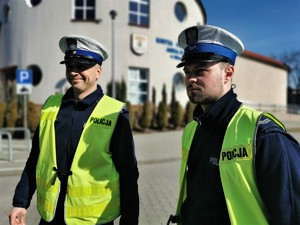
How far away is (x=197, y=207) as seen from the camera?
173 centimetres

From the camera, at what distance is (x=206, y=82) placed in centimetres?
175

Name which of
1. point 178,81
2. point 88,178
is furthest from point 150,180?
point 178,81

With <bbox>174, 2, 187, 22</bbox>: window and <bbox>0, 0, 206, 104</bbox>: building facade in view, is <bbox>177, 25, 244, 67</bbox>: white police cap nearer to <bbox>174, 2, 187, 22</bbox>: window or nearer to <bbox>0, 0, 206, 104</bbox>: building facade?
<bbox>0, 0, 206, 104</bbox>: building facade

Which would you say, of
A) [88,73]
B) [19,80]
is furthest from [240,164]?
[19,80]

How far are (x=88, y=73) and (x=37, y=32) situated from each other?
1982 cm

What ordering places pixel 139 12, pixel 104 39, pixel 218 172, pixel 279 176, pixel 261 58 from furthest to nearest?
pixel 261 58 < pixel 139 12 < pixel 104 39 < pixel 218 172 < pixel 279 176

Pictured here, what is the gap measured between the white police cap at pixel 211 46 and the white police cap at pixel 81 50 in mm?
808

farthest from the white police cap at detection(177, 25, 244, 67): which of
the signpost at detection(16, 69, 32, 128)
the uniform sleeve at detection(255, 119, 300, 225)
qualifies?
the signpost at detection(16, 69, 32, 128)

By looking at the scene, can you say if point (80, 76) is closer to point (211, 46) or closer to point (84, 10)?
point (211, 46)

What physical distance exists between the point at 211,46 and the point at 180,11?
23312mm

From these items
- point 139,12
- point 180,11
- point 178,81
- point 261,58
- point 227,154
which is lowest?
point 227,154

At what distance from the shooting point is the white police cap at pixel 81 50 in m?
2.39

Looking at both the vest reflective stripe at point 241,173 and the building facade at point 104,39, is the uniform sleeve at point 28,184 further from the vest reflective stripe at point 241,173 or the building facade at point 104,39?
the building facade at point 104,39

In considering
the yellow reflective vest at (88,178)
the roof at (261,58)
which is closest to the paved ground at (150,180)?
the yellow reflective vest at (88,178)
